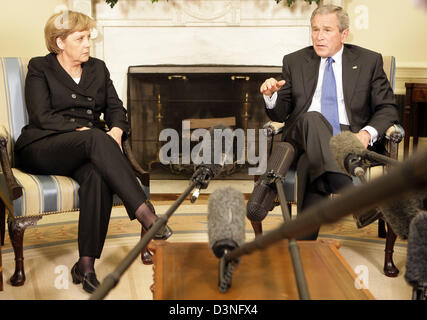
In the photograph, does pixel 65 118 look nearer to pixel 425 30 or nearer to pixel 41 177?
pixel 41 177

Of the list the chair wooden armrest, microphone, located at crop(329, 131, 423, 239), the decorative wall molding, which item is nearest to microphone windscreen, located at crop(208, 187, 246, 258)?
microphone, located at crop(329, 131, 423, 239)

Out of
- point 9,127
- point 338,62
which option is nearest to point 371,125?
point 338,62

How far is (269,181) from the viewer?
6.27ft

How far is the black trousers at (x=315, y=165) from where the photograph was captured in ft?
8.41

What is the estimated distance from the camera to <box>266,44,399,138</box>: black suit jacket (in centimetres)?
304

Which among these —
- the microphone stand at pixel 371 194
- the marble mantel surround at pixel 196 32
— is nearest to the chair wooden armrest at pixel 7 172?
the microphone stand at pixel 371 194

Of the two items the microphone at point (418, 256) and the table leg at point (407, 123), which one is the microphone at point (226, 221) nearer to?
the microphone at point (418, 256)

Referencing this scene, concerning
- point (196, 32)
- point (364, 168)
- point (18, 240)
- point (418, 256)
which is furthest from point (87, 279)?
point (196, 32)

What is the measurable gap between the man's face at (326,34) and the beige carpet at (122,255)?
1.04 metres

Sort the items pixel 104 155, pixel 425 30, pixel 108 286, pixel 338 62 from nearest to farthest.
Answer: pixel 108 286 → pixel 104 155 → pixel 338 62 → pixel 425 30

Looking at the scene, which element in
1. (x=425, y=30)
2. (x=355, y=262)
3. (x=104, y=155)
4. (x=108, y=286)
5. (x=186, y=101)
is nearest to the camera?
(x=108, y=286)

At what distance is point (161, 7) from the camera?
4.96m

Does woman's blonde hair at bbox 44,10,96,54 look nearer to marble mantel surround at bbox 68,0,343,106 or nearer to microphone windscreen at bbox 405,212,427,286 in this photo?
marble mantel surround at bbox 68,0,343,106
